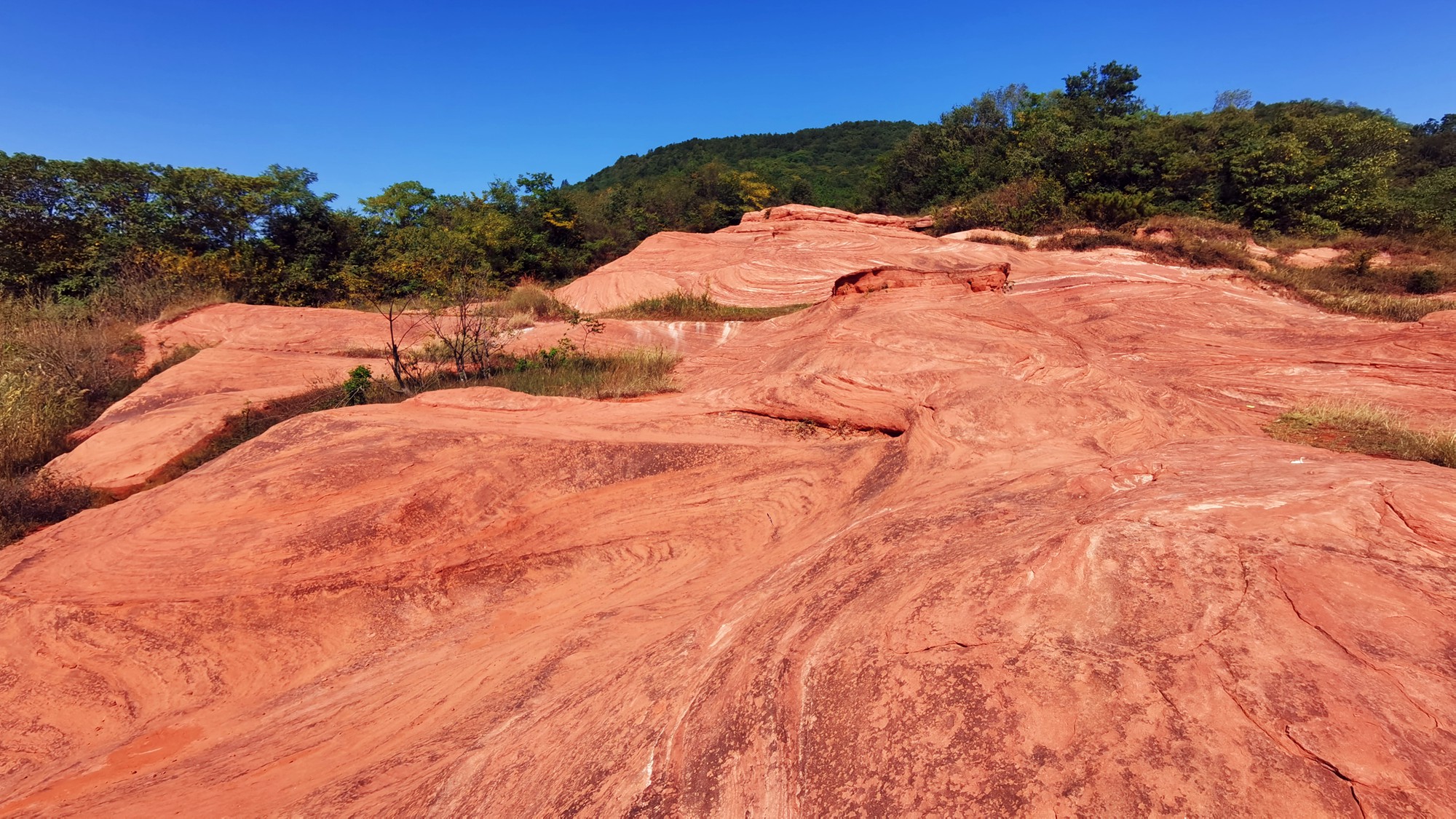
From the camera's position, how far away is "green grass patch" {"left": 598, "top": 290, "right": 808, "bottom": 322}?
51.5ft

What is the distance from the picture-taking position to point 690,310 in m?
16.4

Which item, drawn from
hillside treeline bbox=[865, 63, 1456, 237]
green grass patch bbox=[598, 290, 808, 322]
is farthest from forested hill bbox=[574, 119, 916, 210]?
green grass patch bbox=[598, 290, 808, 322]

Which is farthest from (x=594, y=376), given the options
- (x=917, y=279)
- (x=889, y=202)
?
(x=889, y=202)

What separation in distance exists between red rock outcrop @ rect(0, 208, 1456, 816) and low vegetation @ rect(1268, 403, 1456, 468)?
38 centimetres

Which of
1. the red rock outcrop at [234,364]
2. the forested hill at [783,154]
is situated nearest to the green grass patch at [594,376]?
the red rock outcrop at [234,364]

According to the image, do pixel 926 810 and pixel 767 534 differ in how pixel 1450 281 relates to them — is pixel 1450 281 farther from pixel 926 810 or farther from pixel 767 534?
pixel 926 810

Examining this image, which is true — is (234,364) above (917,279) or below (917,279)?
below

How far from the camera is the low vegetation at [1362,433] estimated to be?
5.23 m

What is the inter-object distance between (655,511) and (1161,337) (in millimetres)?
8519

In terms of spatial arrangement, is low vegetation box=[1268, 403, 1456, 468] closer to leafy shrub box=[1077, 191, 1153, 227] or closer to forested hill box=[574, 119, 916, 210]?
leafy shrub box=[1077, 191, 1153, 227]

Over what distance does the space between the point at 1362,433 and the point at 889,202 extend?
93.7 feet

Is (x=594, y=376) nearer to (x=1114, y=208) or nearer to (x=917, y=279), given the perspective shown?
(x=917, y=279)

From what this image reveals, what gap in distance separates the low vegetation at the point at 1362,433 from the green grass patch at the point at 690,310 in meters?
9.97

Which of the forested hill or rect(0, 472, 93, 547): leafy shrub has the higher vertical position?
the forested hill
